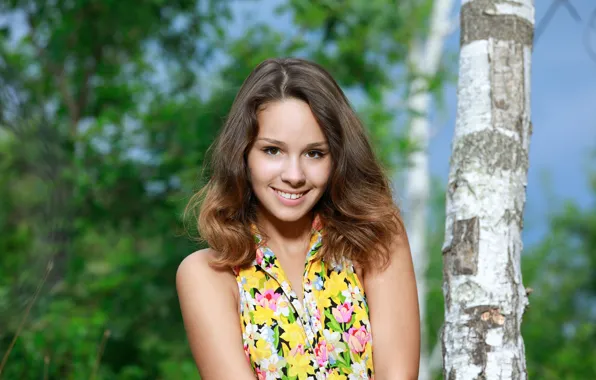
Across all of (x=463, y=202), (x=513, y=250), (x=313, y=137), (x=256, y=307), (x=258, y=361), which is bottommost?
(x=258, y=361)

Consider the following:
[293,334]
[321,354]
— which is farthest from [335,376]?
[293,334]

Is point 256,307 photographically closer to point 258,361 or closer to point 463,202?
point 258,361

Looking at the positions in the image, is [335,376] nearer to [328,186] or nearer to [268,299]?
[268,299]

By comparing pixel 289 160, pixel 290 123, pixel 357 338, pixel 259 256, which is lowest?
pixel 357 338

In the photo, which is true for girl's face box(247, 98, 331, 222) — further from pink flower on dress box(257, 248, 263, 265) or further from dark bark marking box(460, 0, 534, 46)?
dark bark marking box(460, 0, 534, 46)

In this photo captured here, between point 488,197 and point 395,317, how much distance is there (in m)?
0.48

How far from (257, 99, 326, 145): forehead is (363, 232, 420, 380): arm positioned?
485 mm

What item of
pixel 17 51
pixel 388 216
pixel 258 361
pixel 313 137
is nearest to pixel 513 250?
pixel 388 216

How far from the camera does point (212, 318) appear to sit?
90.2 inches

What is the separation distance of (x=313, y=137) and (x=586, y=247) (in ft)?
62.8

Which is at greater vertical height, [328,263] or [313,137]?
[313,137]

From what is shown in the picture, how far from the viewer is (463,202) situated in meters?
2.21

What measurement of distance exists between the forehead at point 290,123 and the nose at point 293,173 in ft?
0.20

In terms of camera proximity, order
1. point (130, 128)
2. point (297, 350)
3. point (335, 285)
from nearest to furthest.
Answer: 1. point (297, 350)
2. point (335, 285)
3. point (130, 128)
